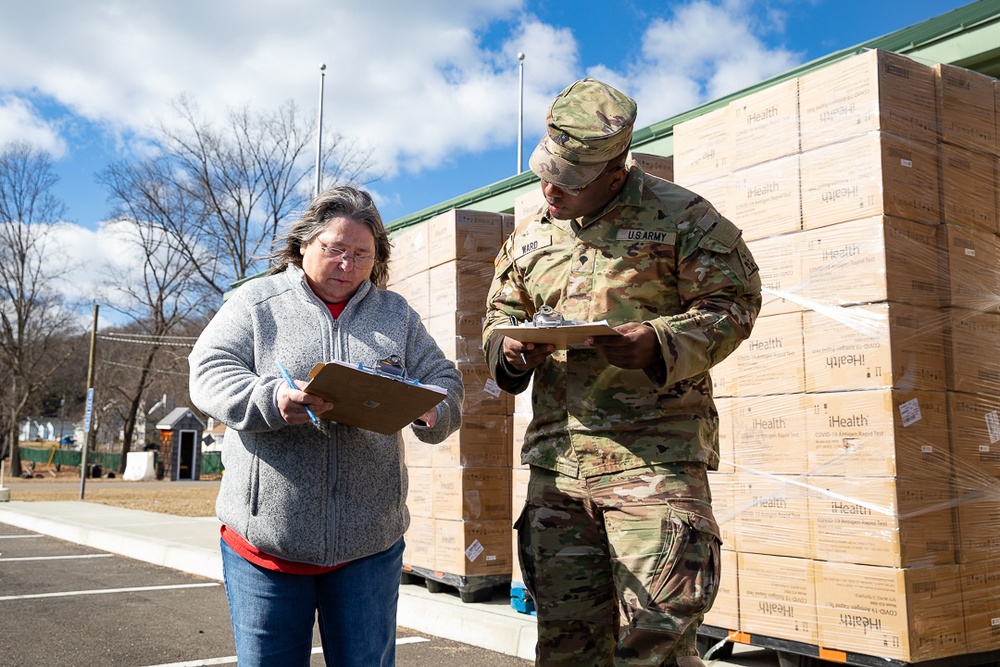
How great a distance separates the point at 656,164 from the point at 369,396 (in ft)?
11.4

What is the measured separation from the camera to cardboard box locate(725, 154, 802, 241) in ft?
13.9

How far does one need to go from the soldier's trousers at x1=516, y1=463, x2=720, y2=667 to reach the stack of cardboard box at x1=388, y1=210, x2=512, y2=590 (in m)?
3.73

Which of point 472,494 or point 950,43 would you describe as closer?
point 950,43

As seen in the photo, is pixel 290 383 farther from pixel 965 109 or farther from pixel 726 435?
pixel 965 109

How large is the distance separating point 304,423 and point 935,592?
2829 millimetres

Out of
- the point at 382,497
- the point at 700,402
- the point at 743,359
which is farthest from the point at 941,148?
the point at 382,497

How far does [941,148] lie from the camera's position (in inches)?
162

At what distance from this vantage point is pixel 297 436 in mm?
2393

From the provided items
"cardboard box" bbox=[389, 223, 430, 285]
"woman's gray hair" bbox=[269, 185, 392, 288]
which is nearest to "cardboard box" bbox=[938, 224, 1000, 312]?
"woman's gray hair" bbox=[269, 185, 392, 288]

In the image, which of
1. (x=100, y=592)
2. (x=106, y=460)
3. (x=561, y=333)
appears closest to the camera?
(x=561, y=333)

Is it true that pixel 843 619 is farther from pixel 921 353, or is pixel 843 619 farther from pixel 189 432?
pixel 189 432

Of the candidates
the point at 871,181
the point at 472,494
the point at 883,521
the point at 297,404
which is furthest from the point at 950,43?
the point at 297,404

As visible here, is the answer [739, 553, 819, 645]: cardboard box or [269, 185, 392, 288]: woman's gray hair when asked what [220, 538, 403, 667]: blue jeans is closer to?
[269, 185, 392, 288]: woman's gray hair

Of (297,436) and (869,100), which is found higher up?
(869,100)
